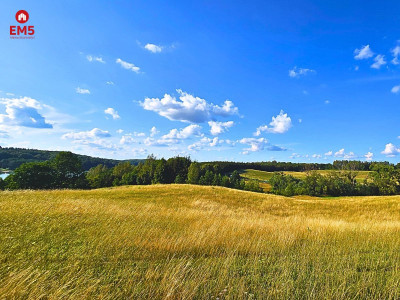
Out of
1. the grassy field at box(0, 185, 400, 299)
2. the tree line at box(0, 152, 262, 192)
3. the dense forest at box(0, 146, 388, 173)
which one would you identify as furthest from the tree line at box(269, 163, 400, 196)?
the grassy field at box(0, 185, 400, 299)

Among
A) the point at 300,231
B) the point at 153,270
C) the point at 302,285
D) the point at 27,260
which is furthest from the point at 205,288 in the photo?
the point at 300,231

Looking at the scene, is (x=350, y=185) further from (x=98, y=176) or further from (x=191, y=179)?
(x=98, y=176)

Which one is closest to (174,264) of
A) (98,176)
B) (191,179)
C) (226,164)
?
(191,179)

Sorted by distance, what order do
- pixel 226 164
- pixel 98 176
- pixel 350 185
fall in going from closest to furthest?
pixel 98 176 < pixel 350 185 < pixel 226 164

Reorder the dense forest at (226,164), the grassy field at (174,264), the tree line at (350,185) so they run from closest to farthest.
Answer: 1. the grassy field at (174,264)
2. the tree line at (350,185)
3. the dense forest at (226,164)

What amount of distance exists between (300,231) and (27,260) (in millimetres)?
8671

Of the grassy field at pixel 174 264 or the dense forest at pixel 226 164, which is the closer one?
the grassy field at pixel 174 264

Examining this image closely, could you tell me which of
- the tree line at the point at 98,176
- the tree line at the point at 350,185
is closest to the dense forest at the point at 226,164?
the tree line at the point at 350,185

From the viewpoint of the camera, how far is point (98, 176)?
275ft

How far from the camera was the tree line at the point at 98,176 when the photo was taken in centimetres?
5119

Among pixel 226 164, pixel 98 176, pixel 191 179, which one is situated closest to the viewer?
pixel 98 176

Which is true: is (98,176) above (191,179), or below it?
above

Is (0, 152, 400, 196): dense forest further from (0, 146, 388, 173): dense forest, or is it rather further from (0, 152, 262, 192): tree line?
(0, 146, 388, 173): dense forest

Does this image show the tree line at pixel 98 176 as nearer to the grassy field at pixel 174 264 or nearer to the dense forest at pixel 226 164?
the dense forest at pixel 226 164
